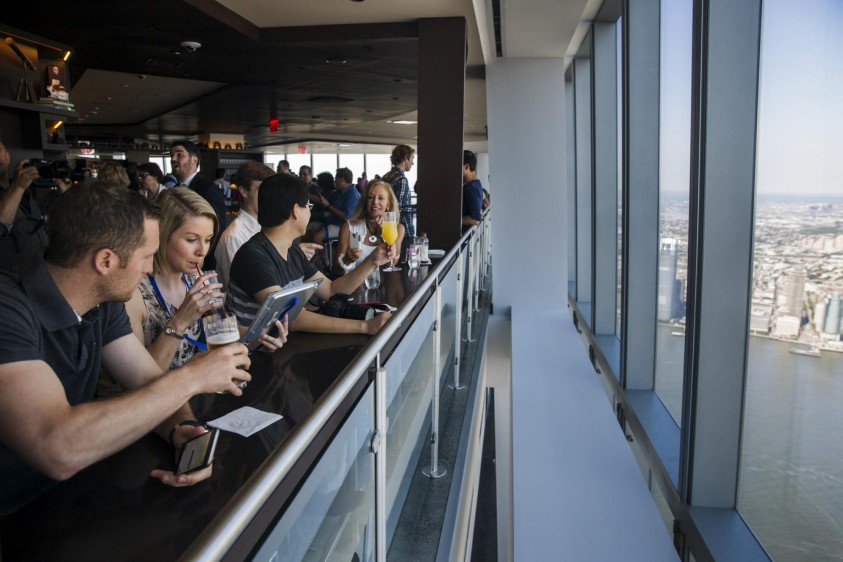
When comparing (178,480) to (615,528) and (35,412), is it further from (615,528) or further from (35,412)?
(615,528)

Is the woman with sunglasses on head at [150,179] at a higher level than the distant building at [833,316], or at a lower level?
higher

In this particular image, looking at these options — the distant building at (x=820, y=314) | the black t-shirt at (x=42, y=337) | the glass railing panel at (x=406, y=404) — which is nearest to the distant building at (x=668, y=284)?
the distant building at (x=820, y=314)

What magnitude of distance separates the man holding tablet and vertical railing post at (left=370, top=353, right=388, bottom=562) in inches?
27.2

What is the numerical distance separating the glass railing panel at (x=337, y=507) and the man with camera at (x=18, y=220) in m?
2.25

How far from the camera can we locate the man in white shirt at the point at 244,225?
3.04m

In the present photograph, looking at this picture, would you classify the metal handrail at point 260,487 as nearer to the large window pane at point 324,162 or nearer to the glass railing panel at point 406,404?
the glass railing panel at point 406,404

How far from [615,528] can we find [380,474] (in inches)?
87.1

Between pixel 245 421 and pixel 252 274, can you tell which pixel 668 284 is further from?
pixel 245 421

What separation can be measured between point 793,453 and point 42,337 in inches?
107

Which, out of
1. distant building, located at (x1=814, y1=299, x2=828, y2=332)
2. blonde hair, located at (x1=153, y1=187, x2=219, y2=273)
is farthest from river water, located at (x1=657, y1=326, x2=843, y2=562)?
blonde hair, located at (x1=153, y1=187, x2=219, y2=273)

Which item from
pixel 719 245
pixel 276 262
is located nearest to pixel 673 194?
pixel 719 245

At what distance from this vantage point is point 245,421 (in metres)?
1.33

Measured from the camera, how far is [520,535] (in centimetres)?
326

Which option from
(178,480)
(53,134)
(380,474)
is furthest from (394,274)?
(53,134)
